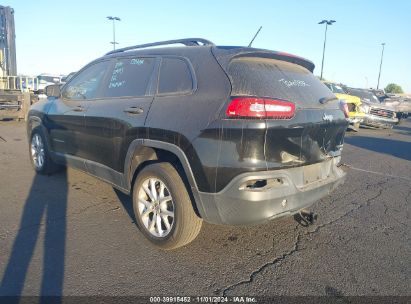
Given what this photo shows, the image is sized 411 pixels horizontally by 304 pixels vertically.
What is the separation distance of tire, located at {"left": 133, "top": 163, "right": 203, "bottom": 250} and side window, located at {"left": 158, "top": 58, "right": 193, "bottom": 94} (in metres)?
0.71

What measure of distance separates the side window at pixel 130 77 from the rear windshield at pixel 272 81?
106 cm

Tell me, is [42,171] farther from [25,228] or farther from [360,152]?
[360,152]

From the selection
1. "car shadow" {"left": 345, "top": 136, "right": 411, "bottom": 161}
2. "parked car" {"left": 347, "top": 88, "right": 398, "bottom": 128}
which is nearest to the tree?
"parked car" {"left": 347, "top": 88, "right": 398, "bottom": 128}

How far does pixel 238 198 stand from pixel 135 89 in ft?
5.58

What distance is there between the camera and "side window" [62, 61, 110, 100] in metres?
4.20

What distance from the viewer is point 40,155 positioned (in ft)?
17.9

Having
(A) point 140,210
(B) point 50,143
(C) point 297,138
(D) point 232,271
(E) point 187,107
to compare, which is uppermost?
(E) point 187,107

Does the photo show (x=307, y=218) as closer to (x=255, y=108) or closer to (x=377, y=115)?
(x=255, y=108)

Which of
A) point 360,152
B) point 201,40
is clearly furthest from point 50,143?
point 360,152

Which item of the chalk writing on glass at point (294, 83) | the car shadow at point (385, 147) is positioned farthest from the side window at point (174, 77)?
the car shadow at point (385, 147)

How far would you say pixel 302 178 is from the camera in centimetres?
292

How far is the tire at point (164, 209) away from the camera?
2969mm

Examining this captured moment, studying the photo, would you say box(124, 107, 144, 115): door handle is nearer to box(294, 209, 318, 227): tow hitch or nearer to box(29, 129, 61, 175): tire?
box(294, 209, 318, 227): tow hitch

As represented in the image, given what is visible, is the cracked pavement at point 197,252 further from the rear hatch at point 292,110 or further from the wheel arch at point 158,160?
the rear hatch at point 292,110
